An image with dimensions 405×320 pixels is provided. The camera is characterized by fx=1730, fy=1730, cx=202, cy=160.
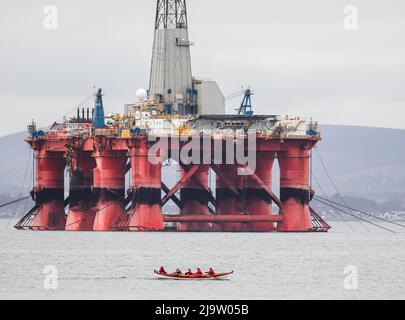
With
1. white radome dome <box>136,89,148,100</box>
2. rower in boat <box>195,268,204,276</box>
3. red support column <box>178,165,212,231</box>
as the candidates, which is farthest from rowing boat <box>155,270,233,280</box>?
red support column <box>178,165,212,231</box>

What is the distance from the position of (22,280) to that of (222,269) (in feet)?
32.0

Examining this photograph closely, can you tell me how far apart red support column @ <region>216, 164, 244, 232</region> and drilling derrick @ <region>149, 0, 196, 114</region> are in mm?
4245

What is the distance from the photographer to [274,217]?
101500 mm

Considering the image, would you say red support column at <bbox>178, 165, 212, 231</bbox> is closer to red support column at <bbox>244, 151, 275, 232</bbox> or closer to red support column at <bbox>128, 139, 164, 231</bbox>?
red support column at <bbox>244, 151, 275, 232</bbox>

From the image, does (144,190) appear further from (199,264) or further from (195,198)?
(199,264)

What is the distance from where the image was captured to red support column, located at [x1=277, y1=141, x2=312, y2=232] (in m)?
101

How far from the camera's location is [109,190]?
102250mm

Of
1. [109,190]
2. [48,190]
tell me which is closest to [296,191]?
[109,190]

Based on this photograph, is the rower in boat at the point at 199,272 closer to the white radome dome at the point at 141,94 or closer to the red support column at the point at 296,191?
the red support column at the point at 296,191

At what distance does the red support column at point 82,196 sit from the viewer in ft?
351

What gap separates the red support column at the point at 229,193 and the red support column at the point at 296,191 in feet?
11.4

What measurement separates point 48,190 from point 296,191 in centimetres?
1647

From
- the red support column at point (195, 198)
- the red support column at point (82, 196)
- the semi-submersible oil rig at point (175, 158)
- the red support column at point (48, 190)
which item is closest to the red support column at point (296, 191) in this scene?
the semi-submersible oil rig at point (175, 158)
